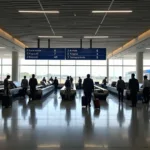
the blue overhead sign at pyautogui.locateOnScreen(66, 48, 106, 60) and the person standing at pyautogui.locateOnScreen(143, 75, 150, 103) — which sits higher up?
the blue overhead sign at pyautogui.locateOnScreen(66, 48, 106, 60)

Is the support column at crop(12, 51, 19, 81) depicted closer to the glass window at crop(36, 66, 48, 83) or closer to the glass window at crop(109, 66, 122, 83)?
the glass window at crop(36, 66, 48, 83)

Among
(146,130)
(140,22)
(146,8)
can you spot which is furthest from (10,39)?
(146,130)

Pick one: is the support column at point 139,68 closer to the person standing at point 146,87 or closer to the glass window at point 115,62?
the person standing at point 146,87

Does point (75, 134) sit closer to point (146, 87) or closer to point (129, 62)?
point (146, 87)

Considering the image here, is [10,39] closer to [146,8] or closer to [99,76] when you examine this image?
[146,8]

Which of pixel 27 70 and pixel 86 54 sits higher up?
pixel 86 54

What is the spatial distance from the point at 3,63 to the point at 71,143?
38.7m

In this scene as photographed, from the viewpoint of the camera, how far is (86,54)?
790 inches

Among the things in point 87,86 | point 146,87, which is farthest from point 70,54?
point 87,86

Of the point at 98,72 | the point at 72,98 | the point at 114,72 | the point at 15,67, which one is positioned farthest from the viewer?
the point at 114,72

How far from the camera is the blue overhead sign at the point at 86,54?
20.0 m

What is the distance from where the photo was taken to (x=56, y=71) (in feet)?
134

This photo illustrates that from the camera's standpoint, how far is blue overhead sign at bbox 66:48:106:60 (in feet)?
65.8

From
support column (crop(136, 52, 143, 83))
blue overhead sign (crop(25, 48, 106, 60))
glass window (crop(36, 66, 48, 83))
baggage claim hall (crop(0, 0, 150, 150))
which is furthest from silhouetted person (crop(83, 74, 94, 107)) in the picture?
glass window (crop(36, 66, 48, 83))
